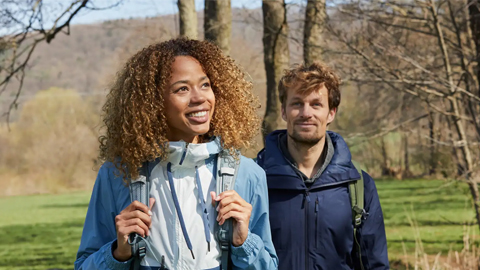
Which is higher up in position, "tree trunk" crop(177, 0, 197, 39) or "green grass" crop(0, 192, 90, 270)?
"tree trunk" crop(177, 0, 197, 39)

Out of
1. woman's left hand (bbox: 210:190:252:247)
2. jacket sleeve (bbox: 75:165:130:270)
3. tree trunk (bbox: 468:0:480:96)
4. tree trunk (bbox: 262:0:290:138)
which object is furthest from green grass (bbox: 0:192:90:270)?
woman's left hand (bbox: 210:190:252:247)

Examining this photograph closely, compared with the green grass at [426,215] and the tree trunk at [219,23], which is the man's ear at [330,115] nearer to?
the tree trunk at [219,23]

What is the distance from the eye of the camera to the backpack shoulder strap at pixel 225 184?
2.27 m

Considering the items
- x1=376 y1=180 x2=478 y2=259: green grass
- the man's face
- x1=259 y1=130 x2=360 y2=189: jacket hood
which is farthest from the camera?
x1=376 y1=180 x2=478 y2=259: green grass

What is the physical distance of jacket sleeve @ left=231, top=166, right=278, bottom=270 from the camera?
7.47 ft

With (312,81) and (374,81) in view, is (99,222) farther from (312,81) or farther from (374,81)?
(374,81)

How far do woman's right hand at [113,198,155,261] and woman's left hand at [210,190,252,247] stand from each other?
25 cm

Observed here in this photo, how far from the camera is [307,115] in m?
3.59

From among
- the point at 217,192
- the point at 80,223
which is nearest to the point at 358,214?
the point at 217,192

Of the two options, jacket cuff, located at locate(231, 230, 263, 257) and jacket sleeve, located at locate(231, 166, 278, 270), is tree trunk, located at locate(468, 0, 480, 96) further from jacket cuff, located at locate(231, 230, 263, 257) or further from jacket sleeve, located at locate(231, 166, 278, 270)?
jacket cuff, located at locate(231, 230, 263, 257)

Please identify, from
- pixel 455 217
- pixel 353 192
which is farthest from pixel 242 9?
pixel 455 217

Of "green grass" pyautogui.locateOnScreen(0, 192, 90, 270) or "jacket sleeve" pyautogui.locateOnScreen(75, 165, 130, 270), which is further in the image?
"green grass" pyautogui.locateOnScreen(0, 192, 90, 270)

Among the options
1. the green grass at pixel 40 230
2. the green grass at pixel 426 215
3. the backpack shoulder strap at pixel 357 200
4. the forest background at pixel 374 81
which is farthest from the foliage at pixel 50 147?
the backpack shoulder strap at pixel 357 200

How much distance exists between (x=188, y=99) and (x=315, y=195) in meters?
1.37
